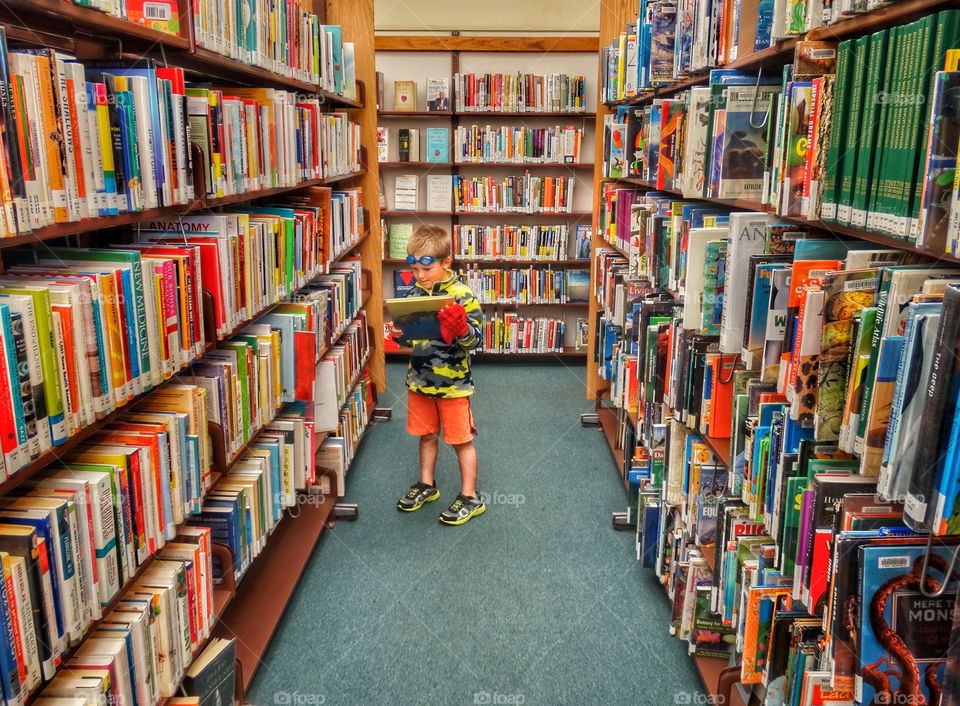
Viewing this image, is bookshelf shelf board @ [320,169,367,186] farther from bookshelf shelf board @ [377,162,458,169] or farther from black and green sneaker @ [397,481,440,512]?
black and green sneaker @ [397,481,440,512]

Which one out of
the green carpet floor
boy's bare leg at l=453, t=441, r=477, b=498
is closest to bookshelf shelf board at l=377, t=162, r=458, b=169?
the green carpet floor

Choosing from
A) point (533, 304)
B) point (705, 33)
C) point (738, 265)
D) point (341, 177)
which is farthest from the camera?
point (533, 304)

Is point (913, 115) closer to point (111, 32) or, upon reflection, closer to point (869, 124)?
point (869, 124)

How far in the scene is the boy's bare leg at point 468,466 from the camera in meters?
3.35

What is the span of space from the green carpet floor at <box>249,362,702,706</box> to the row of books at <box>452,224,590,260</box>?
→ 6.78ft

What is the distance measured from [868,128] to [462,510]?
246cm

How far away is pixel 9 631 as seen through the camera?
1202 millimetres

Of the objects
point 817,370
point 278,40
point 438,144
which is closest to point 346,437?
point 278,40

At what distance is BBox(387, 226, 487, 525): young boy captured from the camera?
3061 mm

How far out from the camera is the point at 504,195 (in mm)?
5555

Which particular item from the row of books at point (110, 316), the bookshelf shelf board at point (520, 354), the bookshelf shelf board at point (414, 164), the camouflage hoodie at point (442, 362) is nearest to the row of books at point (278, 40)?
the row of books at point (110, 316)

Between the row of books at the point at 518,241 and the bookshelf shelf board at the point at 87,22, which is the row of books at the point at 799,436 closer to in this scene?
the bookshelf shelf board at the point at 87,22

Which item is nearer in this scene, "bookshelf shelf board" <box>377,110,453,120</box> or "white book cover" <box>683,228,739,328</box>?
"white book cover" <box>683,228,739,328</box>

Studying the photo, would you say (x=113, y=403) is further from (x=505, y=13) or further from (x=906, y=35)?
(x=505, y=13)
